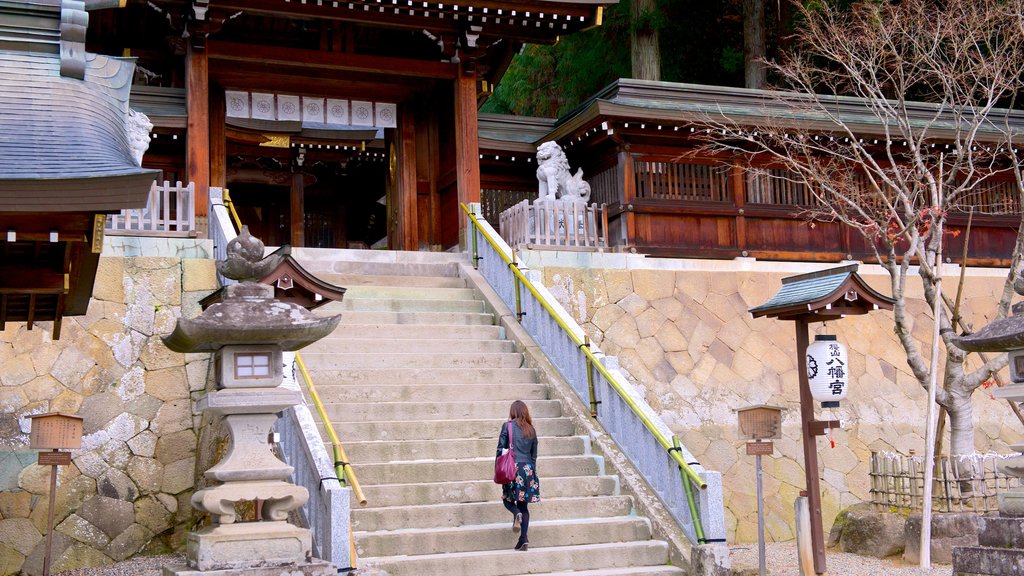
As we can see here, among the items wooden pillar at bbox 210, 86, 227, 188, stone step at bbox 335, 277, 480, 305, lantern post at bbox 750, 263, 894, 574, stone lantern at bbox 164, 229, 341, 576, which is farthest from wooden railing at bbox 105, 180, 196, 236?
lantern post at bbox 750, 263, 894, 574

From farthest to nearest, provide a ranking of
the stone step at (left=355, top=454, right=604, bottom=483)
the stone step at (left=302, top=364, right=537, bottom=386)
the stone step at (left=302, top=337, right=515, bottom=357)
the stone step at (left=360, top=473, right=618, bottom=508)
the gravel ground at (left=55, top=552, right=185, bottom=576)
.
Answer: the stone step at (left=302, top=337, right=515, bottom=357) → the stone step at (left=302, top=364, right=537, bottom=386) → the gravel ground at (left=55, top=552, right=185, bottom=576) → the stone step at (left=355, top=454, right=604, bottom=483) → the stone step at (left=360, top=473, right=618, bottom=508)

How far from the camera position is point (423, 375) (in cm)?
1174

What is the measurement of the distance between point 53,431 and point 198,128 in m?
6.51

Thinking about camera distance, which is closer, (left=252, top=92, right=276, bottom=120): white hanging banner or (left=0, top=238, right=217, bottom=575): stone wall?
(left=0, top=238, right=217, bottom=575): stone wall

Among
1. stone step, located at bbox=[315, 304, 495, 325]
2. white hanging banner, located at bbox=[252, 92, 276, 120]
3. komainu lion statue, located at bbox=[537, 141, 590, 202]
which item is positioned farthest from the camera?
white hanging banner, located at bbox=[252, 92, 276, 120]

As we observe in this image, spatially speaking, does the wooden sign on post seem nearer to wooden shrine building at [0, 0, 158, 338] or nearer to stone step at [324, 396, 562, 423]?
wooden shrine building at [0, 0, 158, 338]

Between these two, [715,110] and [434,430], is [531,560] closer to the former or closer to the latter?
[434,430]

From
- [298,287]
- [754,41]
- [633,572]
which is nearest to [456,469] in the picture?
[633,572]

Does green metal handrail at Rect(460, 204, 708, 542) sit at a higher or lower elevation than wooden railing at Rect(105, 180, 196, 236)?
lower

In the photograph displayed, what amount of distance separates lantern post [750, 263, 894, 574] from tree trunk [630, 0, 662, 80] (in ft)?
44.5

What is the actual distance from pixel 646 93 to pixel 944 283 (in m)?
5.89

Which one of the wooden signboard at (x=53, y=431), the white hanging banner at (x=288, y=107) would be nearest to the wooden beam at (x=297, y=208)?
the white hanging banner at (x=288, y=107)

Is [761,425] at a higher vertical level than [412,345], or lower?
lower

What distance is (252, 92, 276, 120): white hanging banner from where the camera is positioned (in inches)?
680
